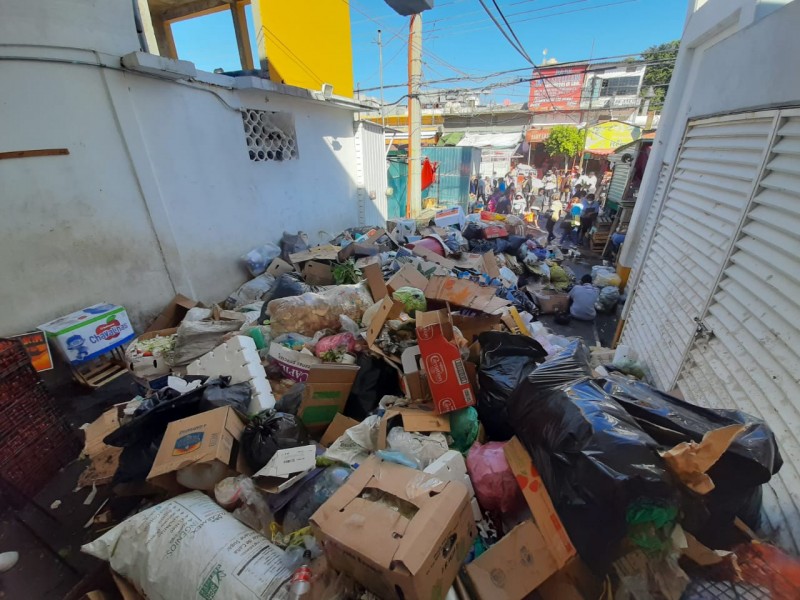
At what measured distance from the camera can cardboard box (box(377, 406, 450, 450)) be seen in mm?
1902

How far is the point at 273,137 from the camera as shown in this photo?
18.0ft

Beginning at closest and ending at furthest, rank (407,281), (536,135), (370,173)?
(407,281), (370,173), (536,135)

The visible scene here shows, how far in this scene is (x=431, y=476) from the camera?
146cm

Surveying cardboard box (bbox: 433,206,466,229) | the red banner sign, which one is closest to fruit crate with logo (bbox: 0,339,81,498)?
cardboard box (bbox: 433,206,466,229)

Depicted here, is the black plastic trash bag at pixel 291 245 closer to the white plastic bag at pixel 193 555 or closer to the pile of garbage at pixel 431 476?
the pile of garbage at pixel 431 476

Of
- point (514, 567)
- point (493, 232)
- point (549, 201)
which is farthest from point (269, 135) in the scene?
point (549, 201)

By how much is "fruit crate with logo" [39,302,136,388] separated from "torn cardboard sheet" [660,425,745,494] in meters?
4.30

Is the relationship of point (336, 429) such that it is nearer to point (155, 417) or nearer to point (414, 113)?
point (155, 417)

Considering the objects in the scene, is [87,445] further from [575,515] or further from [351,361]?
[575,515]

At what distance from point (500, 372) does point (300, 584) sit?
4.54 feet

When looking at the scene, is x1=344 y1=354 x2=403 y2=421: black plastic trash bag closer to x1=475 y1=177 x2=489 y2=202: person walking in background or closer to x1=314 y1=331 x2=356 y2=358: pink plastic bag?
x1=314 y1=331 x2=356 y2=358: pink plastic bag

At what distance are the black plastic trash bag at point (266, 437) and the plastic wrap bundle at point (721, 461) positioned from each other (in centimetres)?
168

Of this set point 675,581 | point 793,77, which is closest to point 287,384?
point 675,581

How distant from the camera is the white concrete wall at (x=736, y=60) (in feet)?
5.81
